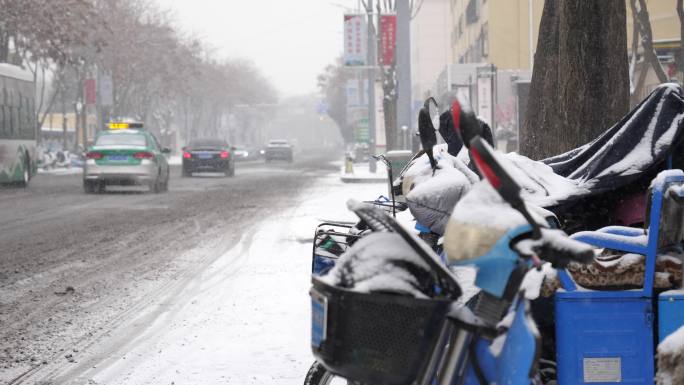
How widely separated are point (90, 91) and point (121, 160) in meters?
38.8

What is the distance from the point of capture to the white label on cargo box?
4.02 meters

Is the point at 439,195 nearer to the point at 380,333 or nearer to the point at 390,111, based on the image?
the point at 380,333

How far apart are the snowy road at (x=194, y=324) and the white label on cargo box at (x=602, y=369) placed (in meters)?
2.01

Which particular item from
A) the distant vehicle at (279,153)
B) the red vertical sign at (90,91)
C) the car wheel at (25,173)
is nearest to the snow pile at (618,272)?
the car wheel at (25,173)

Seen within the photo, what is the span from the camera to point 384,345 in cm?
286

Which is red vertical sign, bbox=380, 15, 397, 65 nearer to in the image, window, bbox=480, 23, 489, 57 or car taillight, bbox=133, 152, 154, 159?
window, bbox=480, 23, 489, 57

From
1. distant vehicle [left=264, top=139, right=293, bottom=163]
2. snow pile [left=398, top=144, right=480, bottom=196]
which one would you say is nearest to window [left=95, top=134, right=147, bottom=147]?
snow pile [left=398, top=144, right=480, bottom=196]

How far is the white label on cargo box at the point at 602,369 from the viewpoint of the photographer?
158 inches

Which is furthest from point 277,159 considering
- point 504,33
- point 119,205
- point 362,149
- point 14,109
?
point 119,205

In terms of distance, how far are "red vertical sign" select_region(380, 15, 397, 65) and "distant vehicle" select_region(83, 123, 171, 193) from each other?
12.4 meters

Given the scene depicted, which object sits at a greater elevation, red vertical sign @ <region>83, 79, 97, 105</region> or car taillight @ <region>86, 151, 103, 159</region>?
red vertical sign @ <region>83, 79, 97, 105</region>

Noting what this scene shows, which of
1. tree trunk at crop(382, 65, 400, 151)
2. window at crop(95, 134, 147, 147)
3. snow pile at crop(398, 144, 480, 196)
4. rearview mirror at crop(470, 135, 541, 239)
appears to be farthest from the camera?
tree trunk at crop(382, 65, 400, 151)

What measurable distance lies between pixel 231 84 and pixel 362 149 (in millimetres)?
59709

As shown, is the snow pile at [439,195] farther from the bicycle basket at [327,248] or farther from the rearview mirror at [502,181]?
the rearview mirror at [502,181]
